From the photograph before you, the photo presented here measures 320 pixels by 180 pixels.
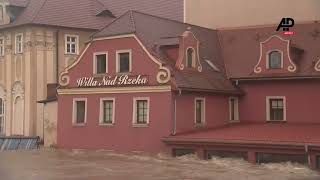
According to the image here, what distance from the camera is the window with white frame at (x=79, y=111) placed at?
3909 cm

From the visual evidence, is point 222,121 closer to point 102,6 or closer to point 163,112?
point 163,112

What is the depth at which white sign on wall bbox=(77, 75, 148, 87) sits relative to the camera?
36094mm

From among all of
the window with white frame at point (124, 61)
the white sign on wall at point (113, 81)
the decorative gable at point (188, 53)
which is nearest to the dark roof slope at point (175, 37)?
the decorative gable at point (188, 53)

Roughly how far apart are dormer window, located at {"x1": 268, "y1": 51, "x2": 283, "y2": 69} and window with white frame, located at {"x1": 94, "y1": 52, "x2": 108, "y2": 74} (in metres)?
10.1

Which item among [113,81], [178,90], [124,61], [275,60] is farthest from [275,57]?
[113,81]

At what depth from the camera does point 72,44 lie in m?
51.2

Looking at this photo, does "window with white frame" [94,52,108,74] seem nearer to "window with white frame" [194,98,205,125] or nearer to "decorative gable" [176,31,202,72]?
"decorative gable" [176,31,202,72]

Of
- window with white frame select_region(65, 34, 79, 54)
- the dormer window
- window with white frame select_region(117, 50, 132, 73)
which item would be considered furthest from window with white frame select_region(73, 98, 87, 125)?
window with white frame select_region(65, 34, 79, 54)

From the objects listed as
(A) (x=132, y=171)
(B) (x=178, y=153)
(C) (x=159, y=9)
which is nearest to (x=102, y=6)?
(C) (x=159, y=9)

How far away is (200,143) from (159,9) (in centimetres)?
2846

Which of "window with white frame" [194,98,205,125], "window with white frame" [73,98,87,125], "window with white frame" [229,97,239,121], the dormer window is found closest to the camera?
"window with white frame" [194,98,205,125]

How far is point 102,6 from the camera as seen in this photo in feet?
182

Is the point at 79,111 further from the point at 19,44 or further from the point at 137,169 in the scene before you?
the point at 19,44

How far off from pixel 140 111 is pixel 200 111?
361 centimetres
